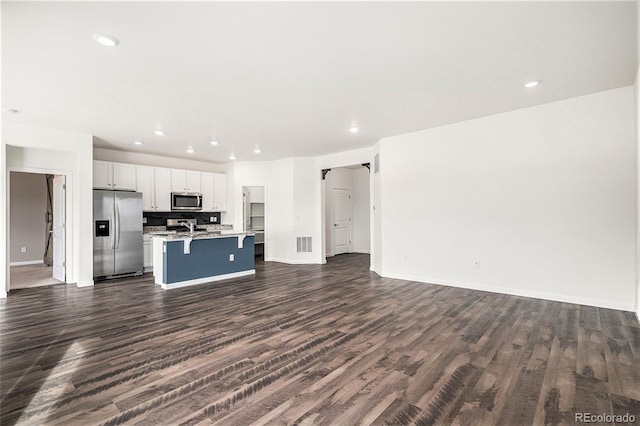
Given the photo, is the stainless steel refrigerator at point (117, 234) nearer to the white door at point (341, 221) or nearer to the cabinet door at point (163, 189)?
the cabinet door at point (163, 189)

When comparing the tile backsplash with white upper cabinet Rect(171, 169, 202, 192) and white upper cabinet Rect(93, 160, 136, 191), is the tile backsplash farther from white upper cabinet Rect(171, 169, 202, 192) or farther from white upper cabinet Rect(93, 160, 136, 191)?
white upper cabinet Rect(93, 160, 136, 191)

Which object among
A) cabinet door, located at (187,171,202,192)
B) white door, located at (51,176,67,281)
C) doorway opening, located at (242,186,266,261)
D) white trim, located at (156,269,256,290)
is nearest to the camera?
white trim, located at (156,269,256,290)

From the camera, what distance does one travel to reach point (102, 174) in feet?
20.9

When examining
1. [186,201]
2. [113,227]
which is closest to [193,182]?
[186,201]

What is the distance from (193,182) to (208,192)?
484 mm

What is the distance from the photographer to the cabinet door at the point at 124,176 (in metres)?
6.54

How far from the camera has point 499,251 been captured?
4.71 m

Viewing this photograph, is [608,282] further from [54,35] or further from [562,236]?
[54,35]

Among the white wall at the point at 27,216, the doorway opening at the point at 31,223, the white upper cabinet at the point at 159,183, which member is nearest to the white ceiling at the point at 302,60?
the white upper cabinet at the point at 159,183

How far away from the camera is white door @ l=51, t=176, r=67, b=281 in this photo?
5703 millimetres

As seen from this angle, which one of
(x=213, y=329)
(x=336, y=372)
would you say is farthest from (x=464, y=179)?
(x=213, y=329)

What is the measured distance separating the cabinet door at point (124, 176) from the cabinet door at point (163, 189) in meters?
0.50

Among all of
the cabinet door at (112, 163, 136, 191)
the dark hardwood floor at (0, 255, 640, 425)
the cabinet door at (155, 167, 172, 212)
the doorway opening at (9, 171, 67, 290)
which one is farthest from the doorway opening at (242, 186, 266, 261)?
the doorway opening at (9, 171, 67, 290)

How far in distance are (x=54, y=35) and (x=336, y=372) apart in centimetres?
354
